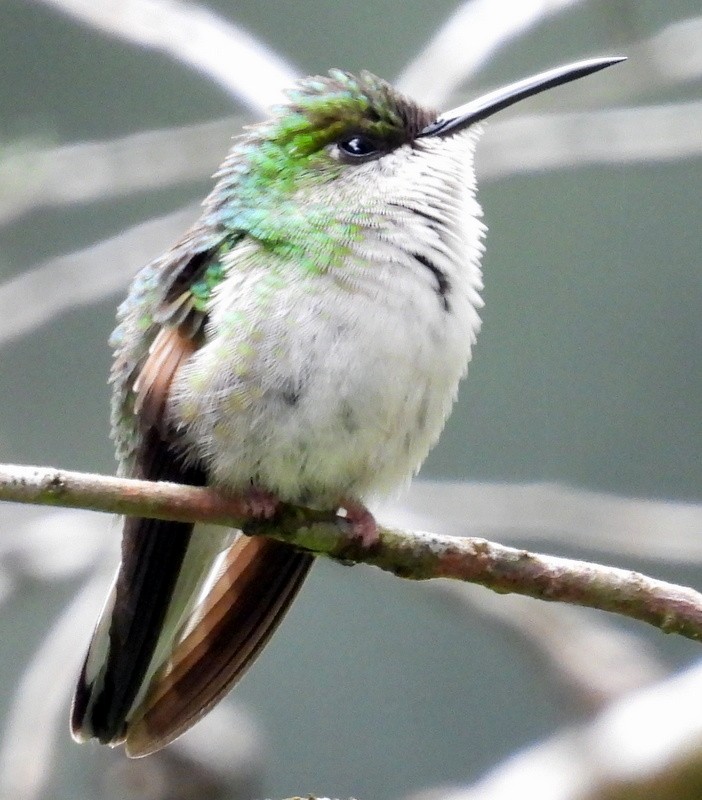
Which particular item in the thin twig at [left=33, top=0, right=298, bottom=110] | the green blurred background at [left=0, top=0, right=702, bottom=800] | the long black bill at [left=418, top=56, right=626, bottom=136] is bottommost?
the green blurred background at [left=0, top=0, right=702, bottom=800]

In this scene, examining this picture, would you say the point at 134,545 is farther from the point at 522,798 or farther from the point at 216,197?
the point at 522,798

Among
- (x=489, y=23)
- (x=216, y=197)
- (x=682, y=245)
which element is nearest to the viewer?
(x=216, y=197)

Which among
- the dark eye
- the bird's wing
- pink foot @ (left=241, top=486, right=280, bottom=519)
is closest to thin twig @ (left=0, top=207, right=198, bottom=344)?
the bird's wing

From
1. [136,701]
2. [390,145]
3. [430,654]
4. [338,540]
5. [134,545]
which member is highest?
[390,145]

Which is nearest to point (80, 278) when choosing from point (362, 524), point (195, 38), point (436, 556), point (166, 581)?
point (195, 38)

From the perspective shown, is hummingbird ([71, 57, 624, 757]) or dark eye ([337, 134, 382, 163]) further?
dark eye ([337, 134, 382, 163])

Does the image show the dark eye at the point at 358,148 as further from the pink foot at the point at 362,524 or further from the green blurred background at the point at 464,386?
the green blurred background at the point at 464,386

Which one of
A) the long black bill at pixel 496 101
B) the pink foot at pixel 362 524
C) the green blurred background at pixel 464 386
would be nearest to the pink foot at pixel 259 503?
the pink foot at pixel 362 524

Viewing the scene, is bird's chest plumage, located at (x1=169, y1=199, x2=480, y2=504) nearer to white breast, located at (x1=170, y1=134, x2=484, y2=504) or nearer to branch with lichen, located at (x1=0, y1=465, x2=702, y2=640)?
white breast, located at (x1=170, y1=134, x2=484, y2=504)

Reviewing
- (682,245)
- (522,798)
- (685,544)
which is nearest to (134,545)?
(522,798)
